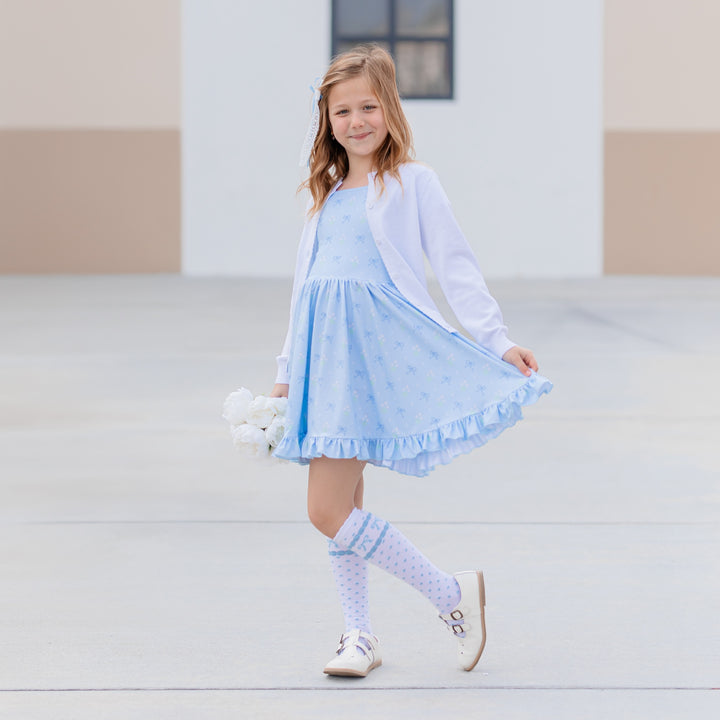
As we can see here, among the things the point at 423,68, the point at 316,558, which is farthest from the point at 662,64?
the point at 316,558

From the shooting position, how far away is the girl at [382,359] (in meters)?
2.99

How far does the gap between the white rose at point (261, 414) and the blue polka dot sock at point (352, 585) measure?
0.35 meters

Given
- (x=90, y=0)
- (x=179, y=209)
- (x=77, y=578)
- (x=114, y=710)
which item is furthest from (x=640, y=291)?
(x=114, y=710)

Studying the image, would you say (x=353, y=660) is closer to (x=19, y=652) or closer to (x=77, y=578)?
(x=19, y=652)

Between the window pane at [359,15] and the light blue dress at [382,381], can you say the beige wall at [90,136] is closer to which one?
the window pane at [359,15]

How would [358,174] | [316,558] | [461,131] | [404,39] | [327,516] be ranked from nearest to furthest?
[327,516], [358,174], [316,558], [461,131], [404,39]

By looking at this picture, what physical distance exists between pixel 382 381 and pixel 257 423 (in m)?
0.32

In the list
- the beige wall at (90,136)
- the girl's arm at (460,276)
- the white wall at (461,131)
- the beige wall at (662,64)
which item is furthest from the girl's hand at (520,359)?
the beige wall at (662,64)

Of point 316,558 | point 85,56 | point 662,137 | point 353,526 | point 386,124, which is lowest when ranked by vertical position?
point 316,558

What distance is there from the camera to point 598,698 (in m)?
2.88

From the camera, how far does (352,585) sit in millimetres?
3145

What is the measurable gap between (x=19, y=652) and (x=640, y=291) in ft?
38.9

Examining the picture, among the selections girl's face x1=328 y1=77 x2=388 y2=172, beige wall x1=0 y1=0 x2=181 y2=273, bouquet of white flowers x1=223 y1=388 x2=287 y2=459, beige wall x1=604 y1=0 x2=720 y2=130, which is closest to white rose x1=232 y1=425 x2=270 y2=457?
bouquet of white flowers x1=223 y1=388 x2=287 y2=459

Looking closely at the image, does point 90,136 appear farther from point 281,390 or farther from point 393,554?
point 393,554
